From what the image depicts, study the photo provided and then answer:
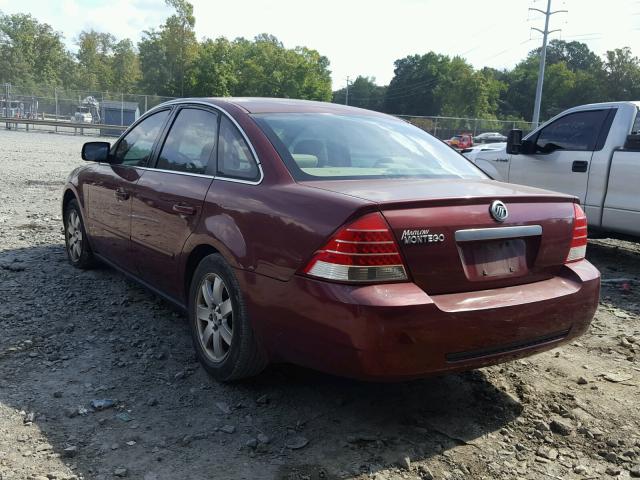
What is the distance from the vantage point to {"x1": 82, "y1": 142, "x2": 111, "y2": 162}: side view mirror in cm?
517

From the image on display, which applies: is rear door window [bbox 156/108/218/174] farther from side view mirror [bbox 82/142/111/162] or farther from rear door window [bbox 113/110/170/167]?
side view mirror [bbox 82/142/111/162]

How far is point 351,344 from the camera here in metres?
2.67

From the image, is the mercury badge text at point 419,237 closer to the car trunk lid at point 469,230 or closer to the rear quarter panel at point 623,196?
the car trunk lid at point 469,230

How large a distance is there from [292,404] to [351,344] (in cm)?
87

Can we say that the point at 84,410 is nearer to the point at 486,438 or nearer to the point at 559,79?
the point at 486,438

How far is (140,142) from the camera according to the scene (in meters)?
4.86

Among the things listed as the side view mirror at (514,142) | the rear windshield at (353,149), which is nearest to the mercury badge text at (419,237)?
the rear windshield at (353,149)

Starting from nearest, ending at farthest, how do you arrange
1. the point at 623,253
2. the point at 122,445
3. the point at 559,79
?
the point at 122,445, the point at 623,253, the point at 559,79

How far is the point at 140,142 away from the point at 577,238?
3293 millimetres

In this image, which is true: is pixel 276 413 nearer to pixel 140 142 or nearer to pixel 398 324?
pixel 398 324

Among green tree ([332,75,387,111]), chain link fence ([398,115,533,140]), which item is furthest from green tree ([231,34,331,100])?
green tree ([332,75,387,111])

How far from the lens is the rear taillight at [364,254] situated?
2701 mm

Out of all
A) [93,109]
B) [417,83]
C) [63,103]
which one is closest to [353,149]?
[93,109]

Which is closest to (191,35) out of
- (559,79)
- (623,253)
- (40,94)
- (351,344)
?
(40,94)
